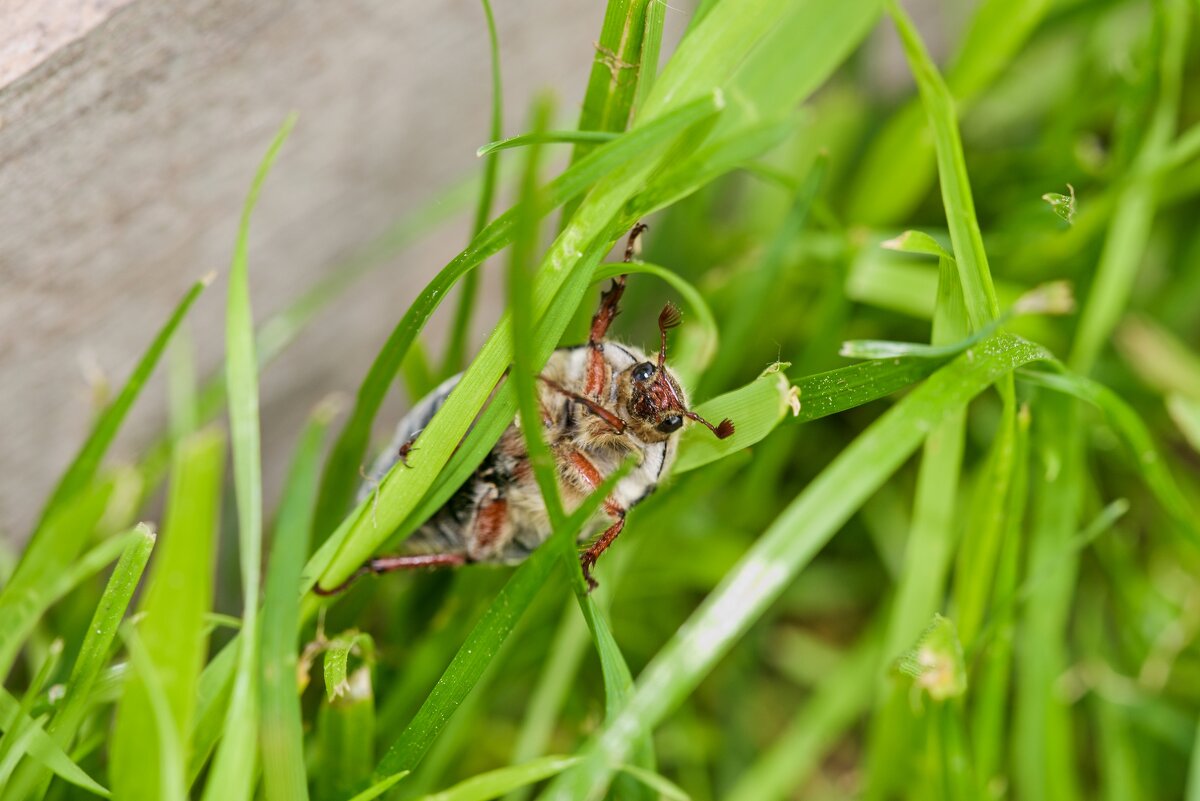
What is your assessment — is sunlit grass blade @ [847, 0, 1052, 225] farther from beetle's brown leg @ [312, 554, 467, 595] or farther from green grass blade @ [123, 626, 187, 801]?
green grass blade @ [123, 626, 187, 801]

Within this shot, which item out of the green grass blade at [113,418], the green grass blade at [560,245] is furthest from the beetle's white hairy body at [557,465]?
the green grass blade at [113,418]

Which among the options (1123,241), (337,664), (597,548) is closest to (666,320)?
(597,548)

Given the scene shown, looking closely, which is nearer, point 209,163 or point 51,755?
point 51,755

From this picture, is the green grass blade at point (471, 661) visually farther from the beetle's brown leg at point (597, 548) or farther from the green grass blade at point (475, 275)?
the green grass blade at point (475, 275)

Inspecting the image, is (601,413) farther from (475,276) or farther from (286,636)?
(286,636)

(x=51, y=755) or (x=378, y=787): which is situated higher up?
(x=51, y=755)
